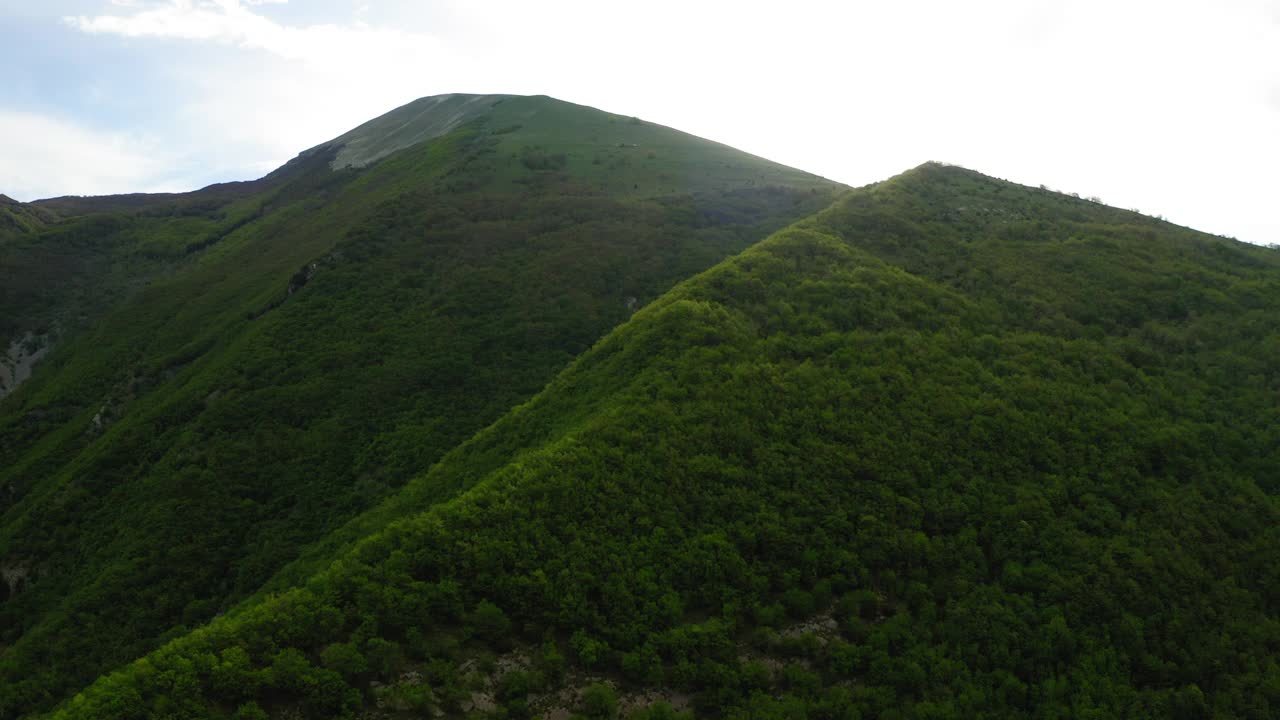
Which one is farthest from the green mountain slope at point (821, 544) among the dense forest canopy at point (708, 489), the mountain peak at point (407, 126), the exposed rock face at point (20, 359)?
the mountain peak at point (407, 126)

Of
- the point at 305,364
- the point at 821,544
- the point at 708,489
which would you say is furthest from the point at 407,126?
the point at 821,544

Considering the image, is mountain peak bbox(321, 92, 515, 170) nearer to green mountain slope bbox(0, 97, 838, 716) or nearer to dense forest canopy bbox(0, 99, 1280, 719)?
green mountain slope bbox(0, 97, 838, 716)

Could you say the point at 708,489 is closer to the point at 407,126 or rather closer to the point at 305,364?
the point at 305,364

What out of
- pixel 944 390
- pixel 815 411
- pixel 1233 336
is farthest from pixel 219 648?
pixel 1233 336

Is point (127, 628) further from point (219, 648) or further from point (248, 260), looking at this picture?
point (248, 260)

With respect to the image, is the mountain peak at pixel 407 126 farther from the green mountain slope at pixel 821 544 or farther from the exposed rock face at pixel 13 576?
the green mountain slope at pixel 821 544

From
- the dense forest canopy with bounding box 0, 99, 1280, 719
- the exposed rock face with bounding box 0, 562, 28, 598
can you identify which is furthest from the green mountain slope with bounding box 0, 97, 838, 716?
the dense forest canopy with bounding box 0, 99, 1280, 719

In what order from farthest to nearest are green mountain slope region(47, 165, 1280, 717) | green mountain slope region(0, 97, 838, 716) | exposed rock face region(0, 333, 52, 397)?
exposed rock face region(0, 333, 52, 397) < green mountain slope region(0, 97, 838, 716) < green mountain slope region(47, 165, 1280, 717)
